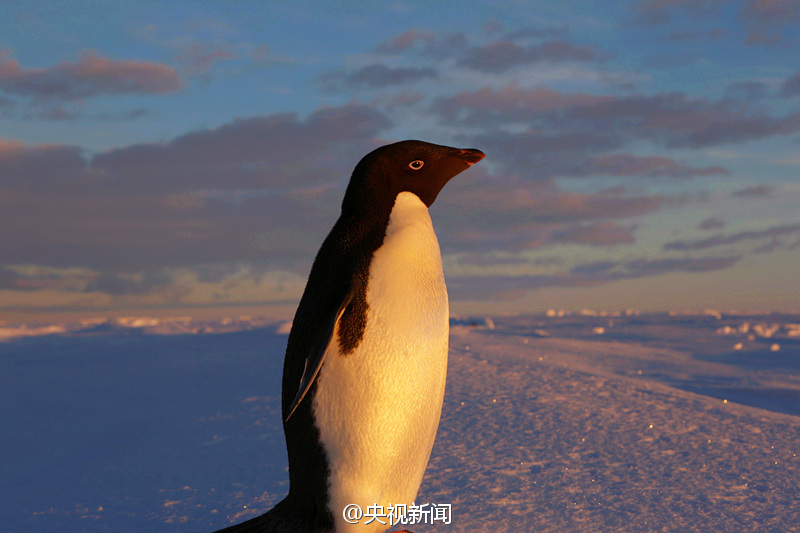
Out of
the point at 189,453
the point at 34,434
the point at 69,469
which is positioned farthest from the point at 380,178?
the point at 34,434

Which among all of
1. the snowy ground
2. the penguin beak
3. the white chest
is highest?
the penguin beak

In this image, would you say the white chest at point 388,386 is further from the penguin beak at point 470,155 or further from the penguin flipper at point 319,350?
the penguin beak at point 470,155

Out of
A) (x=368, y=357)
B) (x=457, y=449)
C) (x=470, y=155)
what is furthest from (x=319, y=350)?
(x=457, y=449)

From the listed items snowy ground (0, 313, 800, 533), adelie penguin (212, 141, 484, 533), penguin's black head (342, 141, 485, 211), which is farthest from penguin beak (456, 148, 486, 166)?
snowy ground (0, 313, 800, 533)

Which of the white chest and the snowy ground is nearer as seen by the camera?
the white chest

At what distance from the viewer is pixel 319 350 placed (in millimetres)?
2197

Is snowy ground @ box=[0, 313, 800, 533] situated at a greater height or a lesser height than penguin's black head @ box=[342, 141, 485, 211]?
lesser

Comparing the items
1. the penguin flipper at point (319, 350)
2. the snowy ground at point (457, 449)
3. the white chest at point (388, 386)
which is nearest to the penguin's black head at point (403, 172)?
the white chest at point (388, 386)

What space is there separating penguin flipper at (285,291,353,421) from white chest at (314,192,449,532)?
0.07 metres

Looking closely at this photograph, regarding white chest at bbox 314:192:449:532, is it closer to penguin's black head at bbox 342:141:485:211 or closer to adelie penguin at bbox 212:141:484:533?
adelie penguin at bbox 212:141:484:533

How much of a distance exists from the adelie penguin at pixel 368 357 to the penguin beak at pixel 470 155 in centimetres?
17

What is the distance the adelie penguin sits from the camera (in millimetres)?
2291

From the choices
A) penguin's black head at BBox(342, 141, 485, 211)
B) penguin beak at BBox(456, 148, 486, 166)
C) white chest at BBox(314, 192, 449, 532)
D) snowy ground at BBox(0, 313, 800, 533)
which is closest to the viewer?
white chest at BBox(314, 192, 449, 532)

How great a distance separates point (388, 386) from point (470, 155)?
1.14 meters
